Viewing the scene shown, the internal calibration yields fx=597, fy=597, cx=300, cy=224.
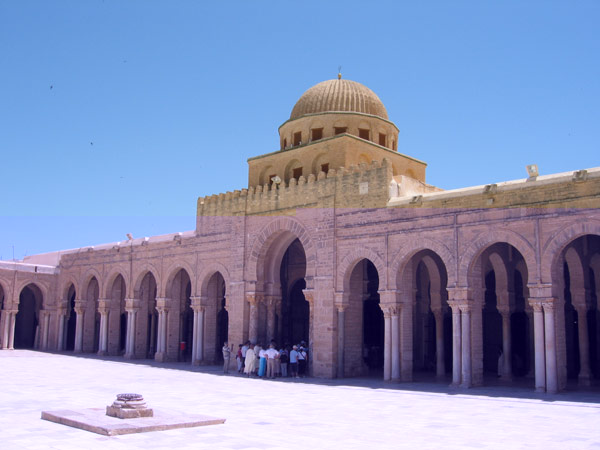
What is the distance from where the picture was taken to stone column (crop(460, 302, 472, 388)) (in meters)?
15.2

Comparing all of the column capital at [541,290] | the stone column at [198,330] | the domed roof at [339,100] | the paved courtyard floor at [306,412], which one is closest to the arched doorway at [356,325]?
the paved courtyard floor at [306,412]

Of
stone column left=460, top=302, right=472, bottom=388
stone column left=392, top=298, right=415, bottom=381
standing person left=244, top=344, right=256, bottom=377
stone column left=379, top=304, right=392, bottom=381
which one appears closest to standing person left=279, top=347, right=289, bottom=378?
standing person left=244, top=344, right=256, bottom=377

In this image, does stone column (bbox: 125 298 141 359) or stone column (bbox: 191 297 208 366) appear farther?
stone column (bbox: 125 298 141 359)

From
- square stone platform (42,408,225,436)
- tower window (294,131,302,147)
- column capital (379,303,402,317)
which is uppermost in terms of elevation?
tower window (294,131,302,147)

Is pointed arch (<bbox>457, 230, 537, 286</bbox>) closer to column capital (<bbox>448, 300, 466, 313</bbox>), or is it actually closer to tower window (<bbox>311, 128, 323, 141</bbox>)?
column capital (<bbox>448, 300, 466, 313</bbox>)

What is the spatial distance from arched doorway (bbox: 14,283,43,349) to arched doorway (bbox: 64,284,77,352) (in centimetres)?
189

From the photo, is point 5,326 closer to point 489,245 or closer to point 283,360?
point 283,360

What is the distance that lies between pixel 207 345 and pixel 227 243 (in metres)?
4.23

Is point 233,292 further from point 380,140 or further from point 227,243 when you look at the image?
point 380,140

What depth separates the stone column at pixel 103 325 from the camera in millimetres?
27922

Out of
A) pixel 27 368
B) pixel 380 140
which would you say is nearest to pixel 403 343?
pixel 380 140

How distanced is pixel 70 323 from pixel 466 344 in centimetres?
2486

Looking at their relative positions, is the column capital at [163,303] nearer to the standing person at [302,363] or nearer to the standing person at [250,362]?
the standing person at [250,362]

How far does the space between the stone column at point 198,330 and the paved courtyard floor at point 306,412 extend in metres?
3.47
